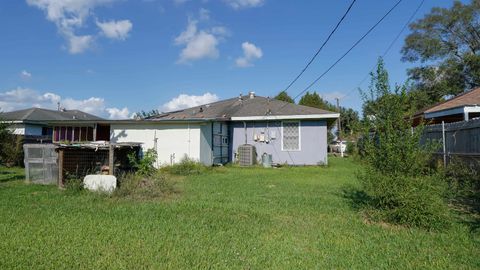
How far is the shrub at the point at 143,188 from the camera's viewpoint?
841 cm

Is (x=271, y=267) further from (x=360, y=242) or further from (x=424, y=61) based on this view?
(x=424, y=61)

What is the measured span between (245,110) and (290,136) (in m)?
3.08

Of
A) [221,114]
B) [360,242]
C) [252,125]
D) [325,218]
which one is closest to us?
[360,242]

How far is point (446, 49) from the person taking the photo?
3550 cm

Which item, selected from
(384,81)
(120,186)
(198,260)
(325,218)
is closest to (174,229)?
(198,260)

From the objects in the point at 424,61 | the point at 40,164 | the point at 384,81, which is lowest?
the point at 40,164

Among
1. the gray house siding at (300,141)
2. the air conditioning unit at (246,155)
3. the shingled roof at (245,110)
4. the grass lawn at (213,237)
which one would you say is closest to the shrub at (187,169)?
the shingled roof at (245,110)

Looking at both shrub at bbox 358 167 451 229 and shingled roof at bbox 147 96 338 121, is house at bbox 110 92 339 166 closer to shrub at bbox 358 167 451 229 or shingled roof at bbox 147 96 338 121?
shingled roof at bbox 147 96 338 121

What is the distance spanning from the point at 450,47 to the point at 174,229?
38.1 metres

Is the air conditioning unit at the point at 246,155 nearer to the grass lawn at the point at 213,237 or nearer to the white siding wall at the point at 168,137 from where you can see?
the white siding wall at the point at 168,137

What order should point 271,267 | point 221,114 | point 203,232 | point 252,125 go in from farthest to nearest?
point 221,114
point 252,125
point 203,232
point 271,267

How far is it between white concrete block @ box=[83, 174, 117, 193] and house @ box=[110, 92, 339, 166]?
7398mm

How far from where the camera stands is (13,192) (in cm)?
922

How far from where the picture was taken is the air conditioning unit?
1847 cm
